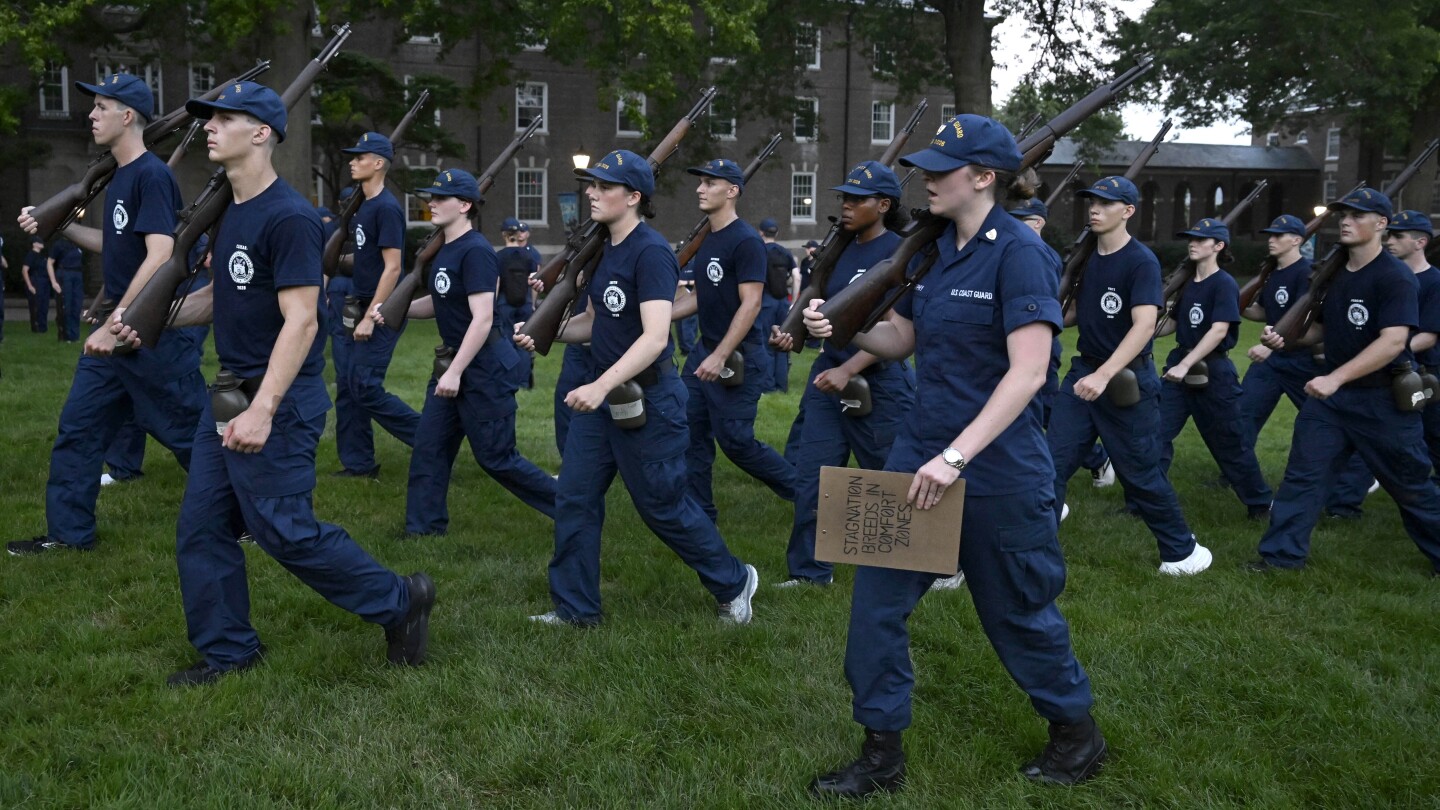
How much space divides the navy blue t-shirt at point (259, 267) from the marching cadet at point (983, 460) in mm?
2276

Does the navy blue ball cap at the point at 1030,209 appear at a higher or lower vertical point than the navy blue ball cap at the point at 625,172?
lower

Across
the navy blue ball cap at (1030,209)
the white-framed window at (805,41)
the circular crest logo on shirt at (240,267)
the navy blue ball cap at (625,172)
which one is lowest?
the circular crest logo on shirt at (240,267)

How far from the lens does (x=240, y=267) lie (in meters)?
4.69

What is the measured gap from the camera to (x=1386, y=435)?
6.84 meters

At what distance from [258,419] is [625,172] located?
6.74 ft

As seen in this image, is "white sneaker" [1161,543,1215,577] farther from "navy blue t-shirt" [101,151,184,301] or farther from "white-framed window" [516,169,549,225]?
"white-framed window" [516,169,549,225]

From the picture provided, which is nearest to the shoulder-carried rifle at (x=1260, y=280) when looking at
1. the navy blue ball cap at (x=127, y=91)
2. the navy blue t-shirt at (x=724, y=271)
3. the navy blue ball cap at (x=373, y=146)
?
the navy blue t-shirt at (x=724, y=271)

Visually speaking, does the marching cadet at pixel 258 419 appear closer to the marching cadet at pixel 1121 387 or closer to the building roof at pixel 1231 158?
the marching cadet at pixel 1121 387

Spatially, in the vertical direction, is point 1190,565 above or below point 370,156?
below

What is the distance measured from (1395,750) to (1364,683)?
723 mm

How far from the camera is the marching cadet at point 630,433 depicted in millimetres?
5637

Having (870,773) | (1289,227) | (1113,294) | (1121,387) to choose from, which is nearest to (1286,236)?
(1289,227)

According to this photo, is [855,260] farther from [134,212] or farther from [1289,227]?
[1289,227]

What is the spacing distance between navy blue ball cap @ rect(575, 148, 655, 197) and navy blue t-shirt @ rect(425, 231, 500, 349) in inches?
73.4
